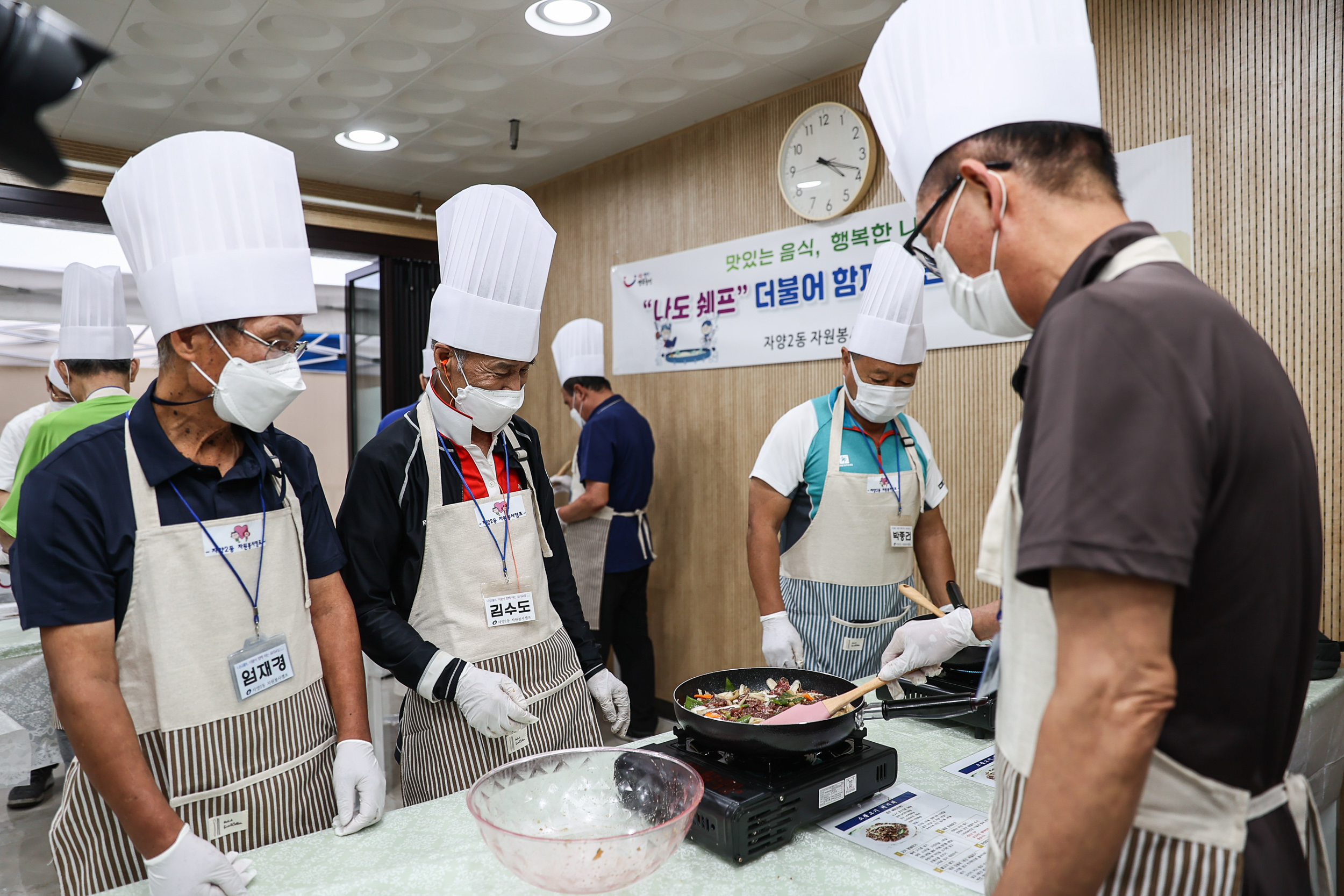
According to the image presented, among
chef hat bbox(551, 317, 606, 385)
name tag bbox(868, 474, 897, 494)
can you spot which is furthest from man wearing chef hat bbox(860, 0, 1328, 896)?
chef hat bbox(551, 317, 606, 385)

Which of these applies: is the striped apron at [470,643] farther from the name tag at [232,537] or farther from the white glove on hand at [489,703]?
the name tag at [232,537]

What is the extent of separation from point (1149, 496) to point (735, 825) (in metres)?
0.76

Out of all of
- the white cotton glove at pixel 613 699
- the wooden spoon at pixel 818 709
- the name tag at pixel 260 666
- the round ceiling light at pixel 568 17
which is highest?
the round ceiling light at pixel 568 17

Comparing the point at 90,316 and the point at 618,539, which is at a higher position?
the point at 90,316

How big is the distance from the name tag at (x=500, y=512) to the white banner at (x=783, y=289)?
1.80m

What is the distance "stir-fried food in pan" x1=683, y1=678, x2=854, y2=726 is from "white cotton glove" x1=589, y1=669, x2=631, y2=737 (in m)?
0.45

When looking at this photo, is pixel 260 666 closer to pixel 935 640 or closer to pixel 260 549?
pixel 260 549

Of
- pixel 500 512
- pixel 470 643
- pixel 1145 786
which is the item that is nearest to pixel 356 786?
pixel 470 643

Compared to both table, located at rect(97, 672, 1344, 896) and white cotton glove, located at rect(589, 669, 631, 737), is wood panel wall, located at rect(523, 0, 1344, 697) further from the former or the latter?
white cotton glove, located at rect(589, 669, 631, 737)

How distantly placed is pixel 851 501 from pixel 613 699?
0.94 meters

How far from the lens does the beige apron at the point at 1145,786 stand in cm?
70

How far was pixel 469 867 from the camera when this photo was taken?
3.70ft

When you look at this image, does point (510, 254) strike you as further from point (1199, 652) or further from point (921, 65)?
point (1199, 652)

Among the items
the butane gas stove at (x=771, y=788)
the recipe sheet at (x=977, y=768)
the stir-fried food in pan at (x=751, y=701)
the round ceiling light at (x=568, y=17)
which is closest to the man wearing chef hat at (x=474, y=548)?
the stir-fried food in pan at (x=751, y=701)
